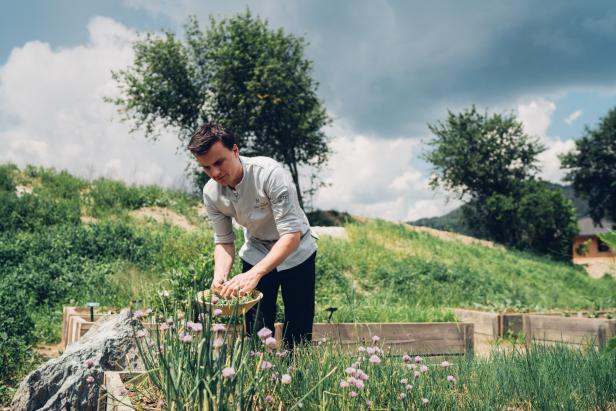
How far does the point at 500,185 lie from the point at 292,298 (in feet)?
100

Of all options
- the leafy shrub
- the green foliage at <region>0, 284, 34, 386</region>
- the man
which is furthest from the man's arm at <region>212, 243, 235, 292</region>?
the leafy shrub

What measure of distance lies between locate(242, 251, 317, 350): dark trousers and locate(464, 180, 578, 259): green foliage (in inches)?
1093

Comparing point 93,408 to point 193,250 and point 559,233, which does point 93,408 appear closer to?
point 193,250

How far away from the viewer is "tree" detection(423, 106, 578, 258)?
29.8m

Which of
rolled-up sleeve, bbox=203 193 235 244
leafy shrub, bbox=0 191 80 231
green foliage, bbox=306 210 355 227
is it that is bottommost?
rolled-up sleeve, bbox=203 193 235 244

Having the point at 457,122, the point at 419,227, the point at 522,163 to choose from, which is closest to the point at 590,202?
the point at 522,163

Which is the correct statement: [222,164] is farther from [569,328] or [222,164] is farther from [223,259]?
[569,328]

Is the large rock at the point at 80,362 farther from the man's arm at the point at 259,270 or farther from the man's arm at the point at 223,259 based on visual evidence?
the man's arm at the point at 259,270

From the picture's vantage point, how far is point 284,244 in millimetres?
3102

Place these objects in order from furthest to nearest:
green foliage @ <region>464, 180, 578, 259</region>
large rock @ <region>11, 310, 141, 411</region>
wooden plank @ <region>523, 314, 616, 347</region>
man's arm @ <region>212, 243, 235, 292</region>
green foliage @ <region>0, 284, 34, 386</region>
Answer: green foliage @ <region>464, 180, 578, 259</region>, wooden plank @ <region>523, 314, 616, 347</region>, green foliage @ <region>0, 284, 34, 386</region>, large rock @ <region>11, 310, 141, 411</region>, man's arm @ <region>212, 243, 235, 292</region>

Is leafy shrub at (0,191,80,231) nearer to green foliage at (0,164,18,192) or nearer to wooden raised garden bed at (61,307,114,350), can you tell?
green foliage at (0,164,18,192)

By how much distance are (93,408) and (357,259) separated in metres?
8.61

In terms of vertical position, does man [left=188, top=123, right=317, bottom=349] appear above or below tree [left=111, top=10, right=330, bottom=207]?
below

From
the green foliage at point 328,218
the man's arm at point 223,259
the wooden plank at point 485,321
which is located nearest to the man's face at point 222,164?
the man's arm at point 223,259
